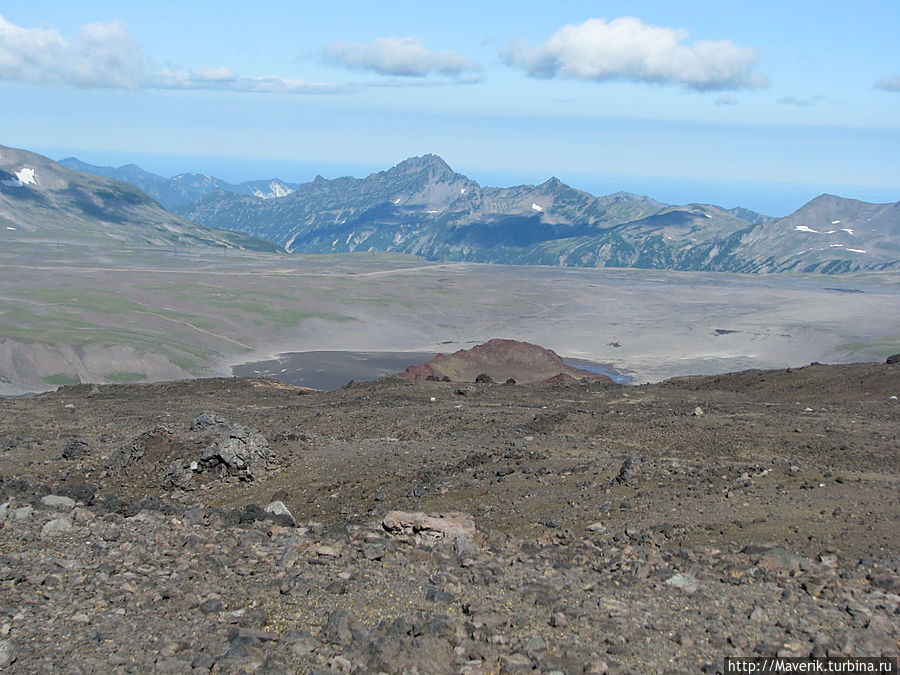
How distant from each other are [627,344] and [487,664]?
91.1 metres

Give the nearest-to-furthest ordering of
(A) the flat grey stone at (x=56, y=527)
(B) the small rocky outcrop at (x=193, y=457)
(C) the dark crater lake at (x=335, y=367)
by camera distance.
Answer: (A) the flat grey stone at (x=56, y=527) → (B) the small rocky outcrop at (x=193, y=457) → (C) the dark crater lake at (x=335, y=367)

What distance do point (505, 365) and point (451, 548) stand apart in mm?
49319

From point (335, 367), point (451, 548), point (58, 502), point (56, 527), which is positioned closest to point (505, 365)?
point (335, 367)

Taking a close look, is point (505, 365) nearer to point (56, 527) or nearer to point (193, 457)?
point (193, 457)

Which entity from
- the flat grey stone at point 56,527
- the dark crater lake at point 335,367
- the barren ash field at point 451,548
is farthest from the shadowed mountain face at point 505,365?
the flat grey stone at point 56,527

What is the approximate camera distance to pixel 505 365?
59.6 meters

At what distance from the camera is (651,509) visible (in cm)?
1261

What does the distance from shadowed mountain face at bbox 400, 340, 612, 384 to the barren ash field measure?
3554 centimetres

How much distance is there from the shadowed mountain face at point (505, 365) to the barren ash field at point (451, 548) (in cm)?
3554

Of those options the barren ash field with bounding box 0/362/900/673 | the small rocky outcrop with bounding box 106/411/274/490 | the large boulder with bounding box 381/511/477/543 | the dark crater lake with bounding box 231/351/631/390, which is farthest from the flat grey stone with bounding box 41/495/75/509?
the dark crater lake with bounding box 231/351/631/390

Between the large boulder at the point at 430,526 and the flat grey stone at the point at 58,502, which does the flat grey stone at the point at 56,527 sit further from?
the large boulder at the point at 430,526

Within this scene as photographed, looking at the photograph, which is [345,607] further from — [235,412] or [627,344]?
[627,344]

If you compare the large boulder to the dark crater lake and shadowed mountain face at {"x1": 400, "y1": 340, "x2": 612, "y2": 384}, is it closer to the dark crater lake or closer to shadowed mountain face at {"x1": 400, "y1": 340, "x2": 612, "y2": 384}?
shadowed mountain face at {"x1": 400, "y1": 340, "x2": 612, "y2": 384}

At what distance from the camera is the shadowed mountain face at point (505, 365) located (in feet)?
185
